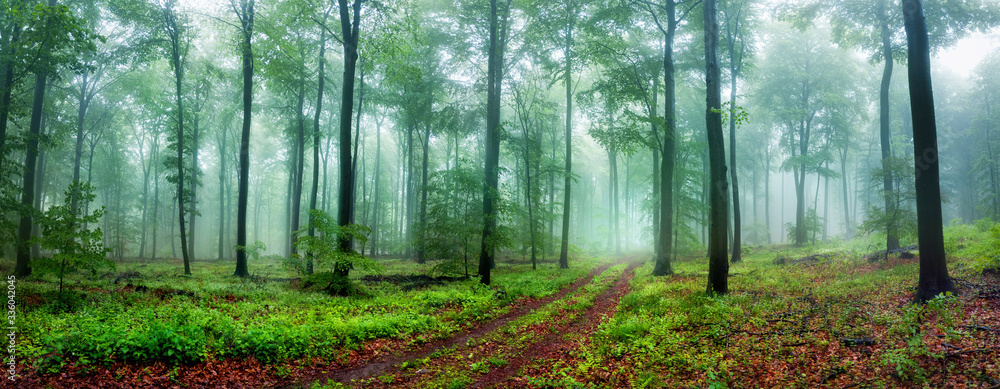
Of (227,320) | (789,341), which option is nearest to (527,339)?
(789,341)

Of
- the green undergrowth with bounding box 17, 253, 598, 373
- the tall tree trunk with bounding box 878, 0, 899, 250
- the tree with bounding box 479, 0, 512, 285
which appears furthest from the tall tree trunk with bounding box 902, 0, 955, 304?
the tree with bounding box 479, 0, 512, 285

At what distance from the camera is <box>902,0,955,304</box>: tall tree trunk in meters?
7.09

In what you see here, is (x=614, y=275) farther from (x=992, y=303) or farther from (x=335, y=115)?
(x=335, y=115)

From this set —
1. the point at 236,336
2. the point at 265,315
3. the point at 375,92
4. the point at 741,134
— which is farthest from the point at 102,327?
the point at 741,134

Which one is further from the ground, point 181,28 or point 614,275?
point 181,28

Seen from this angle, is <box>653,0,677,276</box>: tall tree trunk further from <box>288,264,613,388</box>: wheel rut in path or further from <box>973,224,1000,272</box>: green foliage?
<box>973,224,1000,272</box>: green foliage

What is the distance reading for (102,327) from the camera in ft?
18.5

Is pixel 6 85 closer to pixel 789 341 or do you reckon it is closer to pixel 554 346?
pixel 554 346

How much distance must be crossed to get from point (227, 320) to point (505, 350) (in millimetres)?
4676

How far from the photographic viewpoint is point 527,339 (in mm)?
7625

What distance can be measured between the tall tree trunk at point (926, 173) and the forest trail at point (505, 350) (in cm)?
579

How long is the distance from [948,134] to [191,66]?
5836cm

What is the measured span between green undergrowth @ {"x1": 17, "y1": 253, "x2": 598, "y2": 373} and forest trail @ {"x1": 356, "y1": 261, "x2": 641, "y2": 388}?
0.93 m

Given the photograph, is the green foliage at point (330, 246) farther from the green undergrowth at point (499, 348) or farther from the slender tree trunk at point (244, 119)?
the slender tree trunk at point (244, 119)
